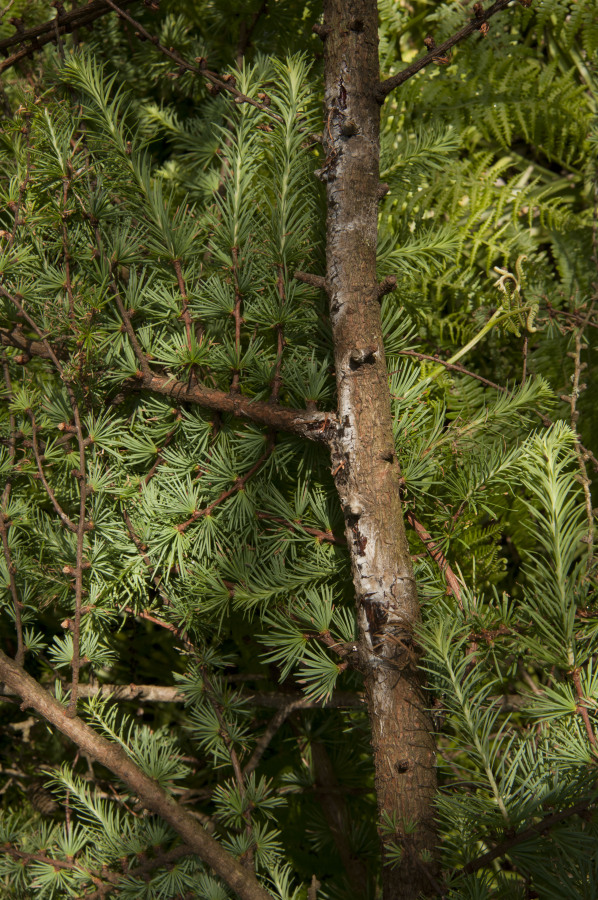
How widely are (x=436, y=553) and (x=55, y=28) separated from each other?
975 millimetres

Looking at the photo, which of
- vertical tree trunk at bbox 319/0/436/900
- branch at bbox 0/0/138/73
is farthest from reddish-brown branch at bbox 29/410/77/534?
branch at bbox 0/0/138/73

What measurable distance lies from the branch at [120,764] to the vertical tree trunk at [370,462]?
0.80ft

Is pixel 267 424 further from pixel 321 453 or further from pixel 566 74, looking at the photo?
pixel 566 74

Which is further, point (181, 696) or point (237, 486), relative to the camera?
point (181, 696)

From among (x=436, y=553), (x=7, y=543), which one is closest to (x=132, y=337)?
(x=7, y=543)

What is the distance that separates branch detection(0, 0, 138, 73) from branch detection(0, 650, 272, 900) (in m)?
0.92

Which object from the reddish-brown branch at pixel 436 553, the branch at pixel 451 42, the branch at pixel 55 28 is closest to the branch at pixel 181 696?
the reddish-brown branch at pixel 436 553

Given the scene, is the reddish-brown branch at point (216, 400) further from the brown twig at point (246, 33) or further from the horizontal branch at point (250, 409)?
the brown twig at point (246, 33)

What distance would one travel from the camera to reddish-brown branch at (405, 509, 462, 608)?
2.67 ft

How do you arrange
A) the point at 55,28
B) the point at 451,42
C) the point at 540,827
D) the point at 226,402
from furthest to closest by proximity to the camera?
the point at 55,28
the point at 226,402
the point at 451,42
the point at 540,827

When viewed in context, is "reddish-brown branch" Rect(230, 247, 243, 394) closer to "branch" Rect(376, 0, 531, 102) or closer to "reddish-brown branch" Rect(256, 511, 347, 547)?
"reddish-brown branch" Rect(256, 511, 347, 547)

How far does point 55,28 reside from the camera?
988 millimetres

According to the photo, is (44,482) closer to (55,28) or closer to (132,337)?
(132,337)

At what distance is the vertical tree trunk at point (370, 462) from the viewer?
0.70m
